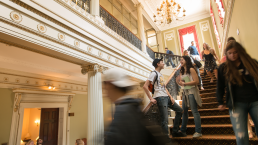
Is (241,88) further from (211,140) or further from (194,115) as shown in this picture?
(211,140)

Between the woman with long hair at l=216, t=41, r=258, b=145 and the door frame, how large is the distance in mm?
6948

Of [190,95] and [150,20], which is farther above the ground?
[150,20]

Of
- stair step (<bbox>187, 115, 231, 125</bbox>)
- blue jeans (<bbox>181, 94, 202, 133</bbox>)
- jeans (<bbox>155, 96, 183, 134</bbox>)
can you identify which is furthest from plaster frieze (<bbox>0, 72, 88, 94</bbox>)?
stair step (<bbox>187, 115, 231, 125</bbox>)

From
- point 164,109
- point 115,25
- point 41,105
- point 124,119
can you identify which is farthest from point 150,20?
point 124,119

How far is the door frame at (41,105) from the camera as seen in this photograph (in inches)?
226

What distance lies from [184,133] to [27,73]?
21.2 ft

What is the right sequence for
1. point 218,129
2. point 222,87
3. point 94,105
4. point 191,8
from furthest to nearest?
point 191,8, point 94,105, point 218,129, point 222,87

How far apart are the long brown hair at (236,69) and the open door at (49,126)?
827 cm

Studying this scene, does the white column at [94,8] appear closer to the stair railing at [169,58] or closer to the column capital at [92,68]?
the column capital at [92,68]

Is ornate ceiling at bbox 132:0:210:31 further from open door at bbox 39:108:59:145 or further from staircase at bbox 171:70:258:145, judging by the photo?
staircase at bbox 171:70:258:145

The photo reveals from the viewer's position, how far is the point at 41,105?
22.4ft

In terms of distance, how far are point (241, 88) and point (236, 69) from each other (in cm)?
20

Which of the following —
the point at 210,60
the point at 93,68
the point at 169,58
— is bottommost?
the point at 93,68

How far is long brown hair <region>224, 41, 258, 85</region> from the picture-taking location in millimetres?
1485
